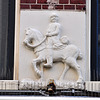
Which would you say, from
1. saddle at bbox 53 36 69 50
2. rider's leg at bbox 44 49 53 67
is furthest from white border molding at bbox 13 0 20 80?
saddle at bbox 53 36 69 50

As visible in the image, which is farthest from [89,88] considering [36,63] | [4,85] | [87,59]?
[4,85]

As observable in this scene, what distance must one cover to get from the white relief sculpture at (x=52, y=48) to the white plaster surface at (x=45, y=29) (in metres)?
0.08

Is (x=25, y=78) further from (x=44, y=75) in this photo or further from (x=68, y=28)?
(x=68, y=28)

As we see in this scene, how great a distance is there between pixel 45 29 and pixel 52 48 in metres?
0.28

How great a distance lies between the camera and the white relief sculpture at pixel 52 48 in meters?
4.37

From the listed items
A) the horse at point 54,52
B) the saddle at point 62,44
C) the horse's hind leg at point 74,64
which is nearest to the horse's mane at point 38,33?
the horse at point 54,52

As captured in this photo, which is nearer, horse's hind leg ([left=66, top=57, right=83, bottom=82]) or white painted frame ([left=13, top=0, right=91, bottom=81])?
horse's hind leg ([left=66, top=57, right=83, bottom=82])

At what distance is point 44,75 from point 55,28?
0.64m

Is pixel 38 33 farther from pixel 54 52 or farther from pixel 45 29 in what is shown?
pixel 54 52

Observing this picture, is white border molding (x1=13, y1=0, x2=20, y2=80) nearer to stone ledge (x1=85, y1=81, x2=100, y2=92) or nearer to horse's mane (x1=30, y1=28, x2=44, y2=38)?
horse's mane (x1=30, y1=28, x2=44, y2=38)

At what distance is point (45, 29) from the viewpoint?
448 centimetres

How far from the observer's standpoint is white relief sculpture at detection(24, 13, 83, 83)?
4.37 m

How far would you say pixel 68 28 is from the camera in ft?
14.8

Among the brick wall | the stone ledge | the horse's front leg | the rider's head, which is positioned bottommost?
the stone ledge
